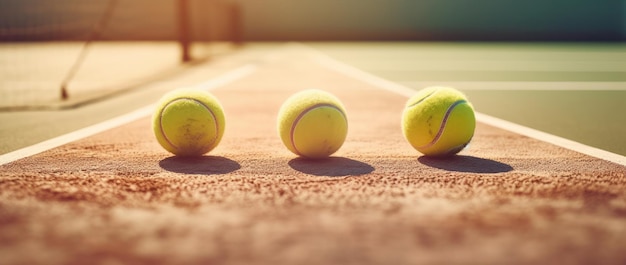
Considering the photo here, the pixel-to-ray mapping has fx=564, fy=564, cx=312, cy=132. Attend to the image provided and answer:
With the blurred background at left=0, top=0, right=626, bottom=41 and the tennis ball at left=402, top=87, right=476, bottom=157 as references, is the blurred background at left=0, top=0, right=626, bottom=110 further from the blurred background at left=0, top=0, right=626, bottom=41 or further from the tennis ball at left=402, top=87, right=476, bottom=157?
the tennis ball at left=402, top=87, right=476, bottom=157

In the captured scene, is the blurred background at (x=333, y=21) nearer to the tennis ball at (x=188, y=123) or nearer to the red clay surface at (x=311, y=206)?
the tennis ball at (x=188, y=123)

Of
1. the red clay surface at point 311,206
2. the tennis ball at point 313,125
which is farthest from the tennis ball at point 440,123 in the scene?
the tennis ball at point 313,125

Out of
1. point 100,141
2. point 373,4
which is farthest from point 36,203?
point 373,4

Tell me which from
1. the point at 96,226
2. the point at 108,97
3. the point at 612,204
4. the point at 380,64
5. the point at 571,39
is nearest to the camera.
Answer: the point at 96,226

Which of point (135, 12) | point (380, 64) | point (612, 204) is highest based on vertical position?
point (135, 12)

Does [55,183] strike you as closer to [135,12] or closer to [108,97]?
[108,97]

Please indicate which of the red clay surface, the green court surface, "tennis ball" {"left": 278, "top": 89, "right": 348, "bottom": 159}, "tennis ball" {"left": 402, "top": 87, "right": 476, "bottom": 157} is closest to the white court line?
the red clay surface
